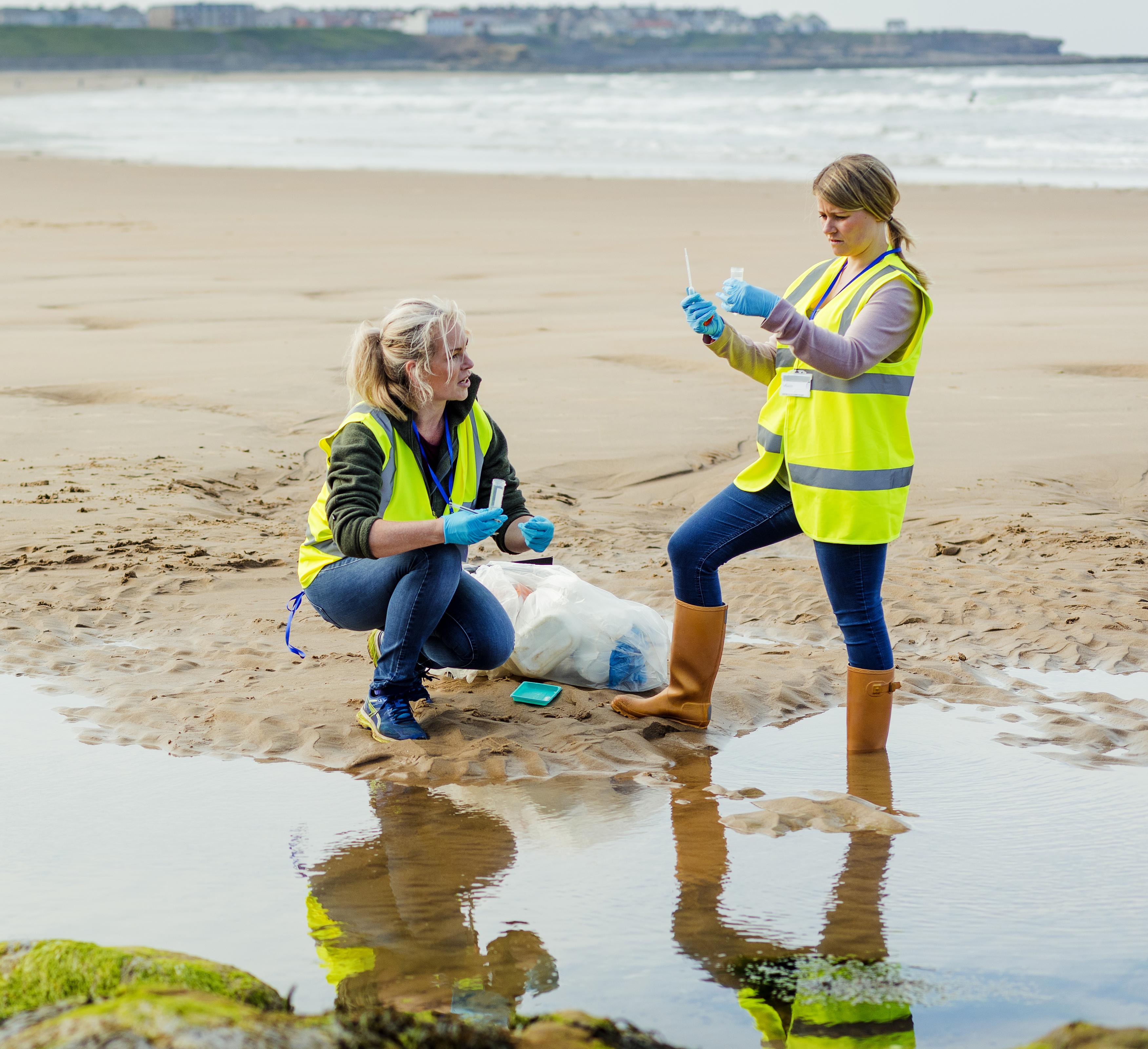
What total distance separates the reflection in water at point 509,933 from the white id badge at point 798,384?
1137mm

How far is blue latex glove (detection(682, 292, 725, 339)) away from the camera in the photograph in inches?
142

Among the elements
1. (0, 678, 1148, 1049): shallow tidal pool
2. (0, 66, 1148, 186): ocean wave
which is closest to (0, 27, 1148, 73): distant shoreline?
(0, 66, 1148, 186): ocean wave

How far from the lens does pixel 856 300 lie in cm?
354

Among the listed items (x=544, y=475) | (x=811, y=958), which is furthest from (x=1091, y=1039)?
(x=544, y=475)

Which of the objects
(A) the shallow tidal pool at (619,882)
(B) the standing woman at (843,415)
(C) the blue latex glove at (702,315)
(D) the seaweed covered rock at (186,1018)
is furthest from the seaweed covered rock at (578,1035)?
(C) the blue latex glove at (702,315)

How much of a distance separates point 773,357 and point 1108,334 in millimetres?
7129

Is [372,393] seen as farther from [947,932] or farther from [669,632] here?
[947,932]

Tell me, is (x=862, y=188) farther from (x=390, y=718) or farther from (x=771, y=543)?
(x=390, y=718)

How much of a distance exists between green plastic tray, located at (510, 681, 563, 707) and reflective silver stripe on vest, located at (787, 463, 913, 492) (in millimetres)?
1175

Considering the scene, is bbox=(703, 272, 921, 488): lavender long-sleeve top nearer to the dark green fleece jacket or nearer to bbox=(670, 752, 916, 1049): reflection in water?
the dark green fleece jacket

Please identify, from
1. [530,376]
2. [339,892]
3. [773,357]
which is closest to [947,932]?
[339,892]

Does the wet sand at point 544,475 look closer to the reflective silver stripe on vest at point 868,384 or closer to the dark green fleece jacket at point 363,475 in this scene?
the dark green fleece jacket at point 363,475

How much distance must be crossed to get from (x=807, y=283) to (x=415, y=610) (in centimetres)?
149

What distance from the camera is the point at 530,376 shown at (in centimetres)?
898
